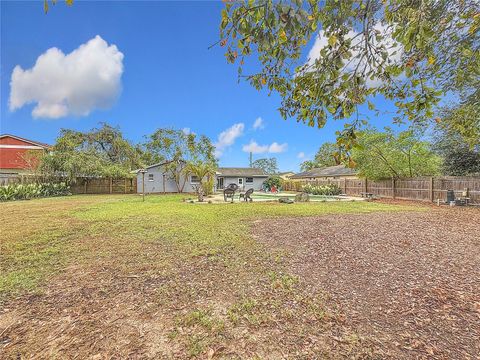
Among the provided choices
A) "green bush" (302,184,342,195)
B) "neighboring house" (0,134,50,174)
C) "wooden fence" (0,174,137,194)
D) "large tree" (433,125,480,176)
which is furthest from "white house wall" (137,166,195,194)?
"large tree" (433,125,480,176)

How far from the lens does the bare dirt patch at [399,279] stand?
2373 mm

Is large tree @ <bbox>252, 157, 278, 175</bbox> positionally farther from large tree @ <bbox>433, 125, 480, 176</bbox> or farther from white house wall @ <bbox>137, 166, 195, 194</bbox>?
large tree @ <bbox>433, 125, 480, 176</bbox>

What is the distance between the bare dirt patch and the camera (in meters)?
2.37

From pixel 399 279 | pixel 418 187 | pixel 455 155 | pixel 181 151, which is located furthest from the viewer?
pixel 181 151

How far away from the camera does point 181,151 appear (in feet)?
86.8

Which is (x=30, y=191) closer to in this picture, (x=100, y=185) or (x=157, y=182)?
(x=100, y=185)

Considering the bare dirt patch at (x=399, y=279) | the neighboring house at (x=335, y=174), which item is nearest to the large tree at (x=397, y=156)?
the neighboring house at (x=335, y=174)

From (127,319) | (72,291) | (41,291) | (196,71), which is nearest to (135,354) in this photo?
(127,319)

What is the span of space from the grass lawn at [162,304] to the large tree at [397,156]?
655 inches

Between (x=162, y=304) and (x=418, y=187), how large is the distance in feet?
61.6

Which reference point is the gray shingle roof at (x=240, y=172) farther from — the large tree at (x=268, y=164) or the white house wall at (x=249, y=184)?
the large tree at (x=268, y=164)

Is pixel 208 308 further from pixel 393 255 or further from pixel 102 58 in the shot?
pixel 102 58

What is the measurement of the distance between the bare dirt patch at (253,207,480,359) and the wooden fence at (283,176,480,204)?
351 inches

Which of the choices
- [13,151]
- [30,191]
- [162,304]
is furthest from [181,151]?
[162,304]
